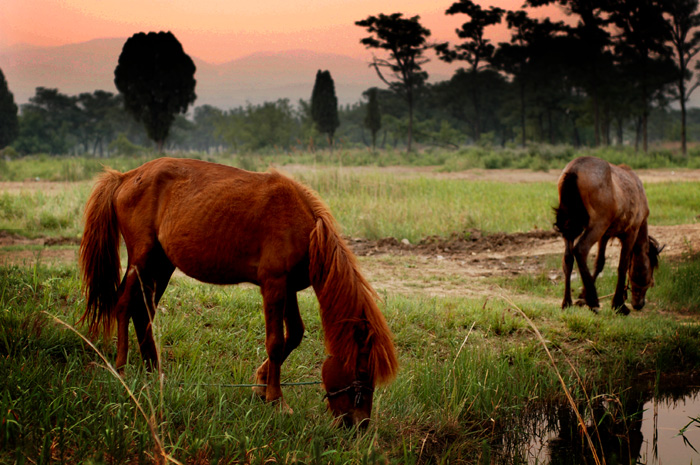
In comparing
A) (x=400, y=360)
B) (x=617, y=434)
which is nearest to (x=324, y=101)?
(x=400, y=360)

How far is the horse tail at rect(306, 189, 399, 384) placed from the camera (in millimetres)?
2742

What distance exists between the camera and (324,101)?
4475 cm

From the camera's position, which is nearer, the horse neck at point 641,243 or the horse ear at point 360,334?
the horse ear at point 360,334

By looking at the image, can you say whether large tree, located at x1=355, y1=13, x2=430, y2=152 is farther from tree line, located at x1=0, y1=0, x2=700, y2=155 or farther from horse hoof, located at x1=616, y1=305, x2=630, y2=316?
horse hoof, located at x1=616, y1=305, x2=630, y2=316

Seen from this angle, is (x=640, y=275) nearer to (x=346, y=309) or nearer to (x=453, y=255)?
(x=453, y=255)

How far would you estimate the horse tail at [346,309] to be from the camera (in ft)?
9.00

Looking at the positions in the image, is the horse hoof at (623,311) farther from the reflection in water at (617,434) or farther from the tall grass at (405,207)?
the tall grass at (405,207)

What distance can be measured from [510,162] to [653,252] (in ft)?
70.0

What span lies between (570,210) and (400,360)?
119 inches

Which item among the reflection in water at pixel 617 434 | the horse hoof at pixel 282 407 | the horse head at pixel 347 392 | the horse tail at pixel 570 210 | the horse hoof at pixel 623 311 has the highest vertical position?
the horse tail at pixel 570 210

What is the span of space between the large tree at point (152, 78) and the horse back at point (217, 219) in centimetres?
3480

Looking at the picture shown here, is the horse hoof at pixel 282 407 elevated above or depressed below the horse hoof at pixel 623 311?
above

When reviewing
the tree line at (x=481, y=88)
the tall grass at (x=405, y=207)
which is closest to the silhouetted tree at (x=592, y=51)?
the tree line at (x=481, y=88)

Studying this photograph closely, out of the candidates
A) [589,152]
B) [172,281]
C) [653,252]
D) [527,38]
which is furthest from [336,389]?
[527,38]
